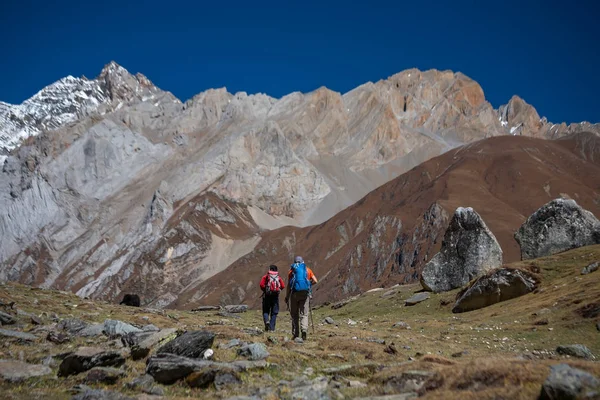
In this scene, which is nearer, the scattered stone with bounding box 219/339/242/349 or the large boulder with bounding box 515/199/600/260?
the scattered stone with bounding box 219/339/242/349

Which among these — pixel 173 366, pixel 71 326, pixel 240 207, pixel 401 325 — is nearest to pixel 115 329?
pixel 71 326

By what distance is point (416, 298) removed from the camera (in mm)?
37344

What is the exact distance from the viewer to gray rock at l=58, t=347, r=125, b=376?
10695 mm

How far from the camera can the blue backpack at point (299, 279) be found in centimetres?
1744

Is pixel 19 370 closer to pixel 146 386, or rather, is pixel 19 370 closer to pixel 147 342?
pixel 146 386

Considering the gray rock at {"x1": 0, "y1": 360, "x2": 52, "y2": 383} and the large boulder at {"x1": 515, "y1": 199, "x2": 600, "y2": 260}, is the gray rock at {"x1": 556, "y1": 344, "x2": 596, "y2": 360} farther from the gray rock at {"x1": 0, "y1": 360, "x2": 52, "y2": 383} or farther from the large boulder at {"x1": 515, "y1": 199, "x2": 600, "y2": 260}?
the large boulder at {"x1": 515, "y1": 199, "x2": 600, "y2": 260}

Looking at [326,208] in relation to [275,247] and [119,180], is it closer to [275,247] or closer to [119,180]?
[275,247]

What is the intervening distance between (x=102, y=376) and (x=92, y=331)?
6.03 m

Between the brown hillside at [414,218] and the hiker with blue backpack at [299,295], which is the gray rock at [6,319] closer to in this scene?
the hiker with blue backpack at [299,295]

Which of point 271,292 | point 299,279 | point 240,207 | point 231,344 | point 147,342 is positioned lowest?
point 231,344

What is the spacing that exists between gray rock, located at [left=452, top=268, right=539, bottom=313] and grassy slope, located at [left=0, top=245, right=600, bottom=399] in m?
0.99

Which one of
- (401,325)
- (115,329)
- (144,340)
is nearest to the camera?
(144,340)

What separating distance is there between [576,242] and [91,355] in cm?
3281

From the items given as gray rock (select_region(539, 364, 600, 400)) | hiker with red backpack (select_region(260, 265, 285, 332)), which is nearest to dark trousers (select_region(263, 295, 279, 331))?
hiker with red backpack (select_region(260, 265, 285, 332))
